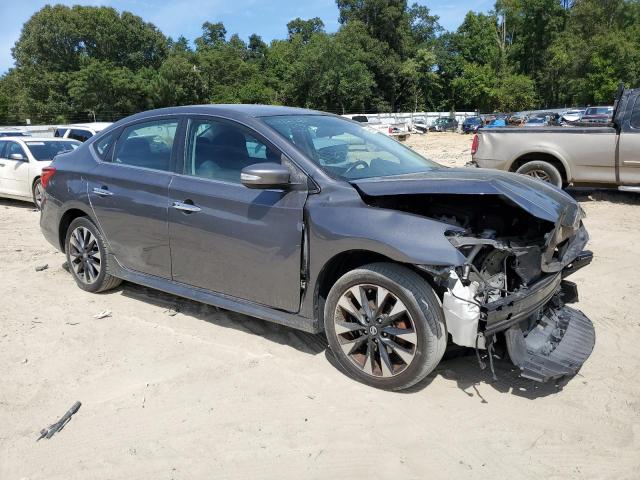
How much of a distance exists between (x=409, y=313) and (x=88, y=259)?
3.34 m

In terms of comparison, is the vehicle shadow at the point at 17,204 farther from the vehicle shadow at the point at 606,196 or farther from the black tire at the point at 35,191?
the vehicle shadow at the point at 606,196

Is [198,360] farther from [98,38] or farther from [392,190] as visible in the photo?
[98,38]

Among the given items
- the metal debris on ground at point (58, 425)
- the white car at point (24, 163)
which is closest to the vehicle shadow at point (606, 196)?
the metal debris on ground at point (58, 425)

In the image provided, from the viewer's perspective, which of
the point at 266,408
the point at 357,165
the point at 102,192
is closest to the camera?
the point at 266,408

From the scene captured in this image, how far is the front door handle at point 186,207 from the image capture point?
4136 millimetres

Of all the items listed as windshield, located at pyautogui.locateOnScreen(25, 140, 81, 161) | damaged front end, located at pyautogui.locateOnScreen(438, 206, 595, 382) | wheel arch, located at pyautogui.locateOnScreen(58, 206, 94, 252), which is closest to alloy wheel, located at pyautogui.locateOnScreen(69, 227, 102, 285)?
wheel arch, located at pyautogui.locateOnScreen(58, 206, 94, 252)

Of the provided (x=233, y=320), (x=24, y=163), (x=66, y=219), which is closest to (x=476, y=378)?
(x=233, y=320)

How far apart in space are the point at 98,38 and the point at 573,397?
254 feet

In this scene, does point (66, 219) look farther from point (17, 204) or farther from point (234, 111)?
point (17, 204)

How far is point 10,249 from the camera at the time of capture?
24.3 feet

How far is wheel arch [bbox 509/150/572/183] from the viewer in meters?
9.20

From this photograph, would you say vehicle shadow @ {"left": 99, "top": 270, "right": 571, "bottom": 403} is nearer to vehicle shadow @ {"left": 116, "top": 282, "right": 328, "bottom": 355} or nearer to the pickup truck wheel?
vehicle shadow @ {"left": 116, "top": 282, "right": 328, "bottom": 355}

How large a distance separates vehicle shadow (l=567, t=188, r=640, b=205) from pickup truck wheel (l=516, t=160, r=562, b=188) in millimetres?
1243

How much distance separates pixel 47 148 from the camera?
1132 cm
